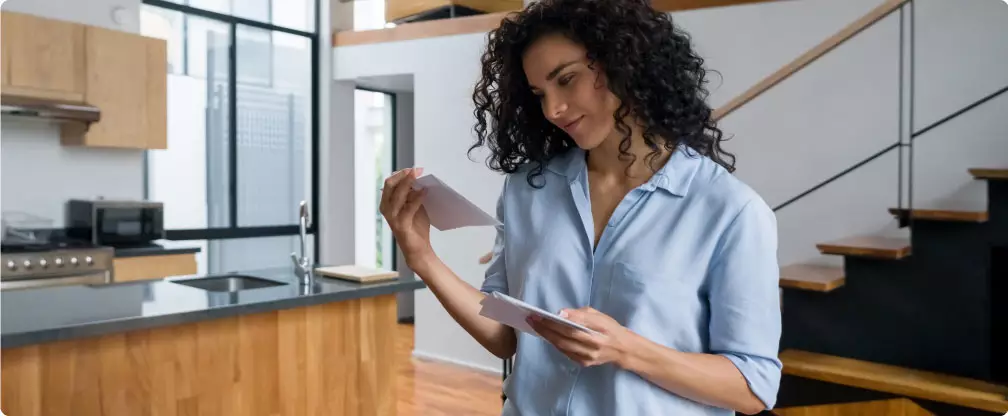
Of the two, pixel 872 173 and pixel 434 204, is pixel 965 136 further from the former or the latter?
pixel 434 204

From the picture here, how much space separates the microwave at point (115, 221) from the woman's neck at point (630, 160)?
393 cm

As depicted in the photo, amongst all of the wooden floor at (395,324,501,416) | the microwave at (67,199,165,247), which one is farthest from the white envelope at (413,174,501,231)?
the microwave at (67,199,165,247)

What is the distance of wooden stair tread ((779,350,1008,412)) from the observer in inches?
113

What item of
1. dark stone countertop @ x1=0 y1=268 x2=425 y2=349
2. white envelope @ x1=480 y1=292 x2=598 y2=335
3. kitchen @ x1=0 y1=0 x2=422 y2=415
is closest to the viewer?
white envelope @ x1=480 y1=292 x2=598 y2=335

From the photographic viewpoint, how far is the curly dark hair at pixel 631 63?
1100 millimetres

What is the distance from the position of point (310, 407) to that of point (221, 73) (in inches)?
145

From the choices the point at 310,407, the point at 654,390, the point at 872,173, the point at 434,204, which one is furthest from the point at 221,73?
the point at 654,390

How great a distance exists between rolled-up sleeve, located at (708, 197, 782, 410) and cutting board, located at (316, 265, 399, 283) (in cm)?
189

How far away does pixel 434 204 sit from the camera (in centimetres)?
124

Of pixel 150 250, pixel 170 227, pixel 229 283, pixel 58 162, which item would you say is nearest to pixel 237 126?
pixel 170 227

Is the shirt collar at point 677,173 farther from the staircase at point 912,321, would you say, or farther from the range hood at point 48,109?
the range hood at point 48,109

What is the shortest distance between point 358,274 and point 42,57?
2.53m

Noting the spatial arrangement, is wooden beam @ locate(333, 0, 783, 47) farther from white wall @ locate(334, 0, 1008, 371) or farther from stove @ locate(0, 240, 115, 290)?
stove @ locate(0, 240, 115, 290)

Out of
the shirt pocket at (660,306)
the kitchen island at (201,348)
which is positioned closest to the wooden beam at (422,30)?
the kitchen island at (201,348)
